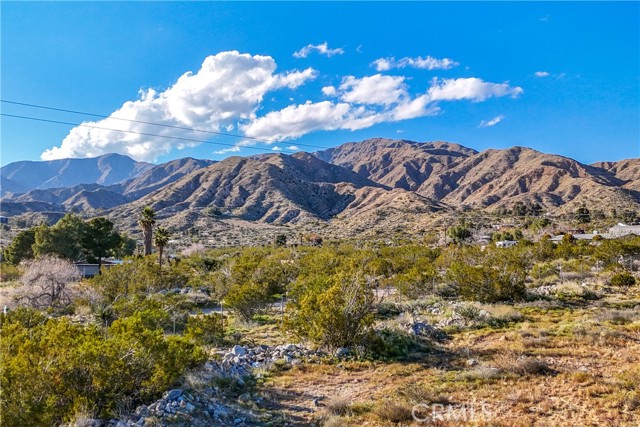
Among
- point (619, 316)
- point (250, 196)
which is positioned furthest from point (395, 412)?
point (250, 196)

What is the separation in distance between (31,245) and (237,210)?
101356 mm

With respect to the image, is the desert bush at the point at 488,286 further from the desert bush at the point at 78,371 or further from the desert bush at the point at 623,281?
the desert bush at the point at 78,371

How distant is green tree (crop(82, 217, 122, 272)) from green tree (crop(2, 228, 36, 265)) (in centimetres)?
521

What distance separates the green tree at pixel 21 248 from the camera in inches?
1661

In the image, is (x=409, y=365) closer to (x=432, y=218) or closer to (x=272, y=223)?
(x=432, y=218)

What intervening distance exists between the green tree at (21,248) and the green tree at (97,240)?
5.21 metres

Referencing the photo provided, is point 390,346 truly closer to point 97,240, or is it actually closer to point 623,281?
point 623,281

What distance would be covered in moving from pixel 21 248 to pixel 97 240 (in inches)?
296

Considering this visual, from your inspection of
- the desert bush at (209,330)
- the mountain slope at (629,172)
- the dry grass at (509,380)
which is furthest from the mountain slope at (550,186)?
the desert bush at (209,330)

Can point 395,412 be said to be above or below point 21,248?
below

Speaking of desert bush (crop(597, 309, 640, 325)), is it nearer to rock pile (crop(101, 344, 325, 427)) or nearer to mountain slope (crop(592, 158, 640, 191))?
rock pile (crop(101, 344, 325, 427))

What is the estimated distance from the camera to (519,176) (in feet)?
598

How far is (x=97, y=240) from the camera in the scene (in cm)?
4438

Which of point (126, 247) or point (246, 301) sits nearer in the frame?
point (246, 301)
